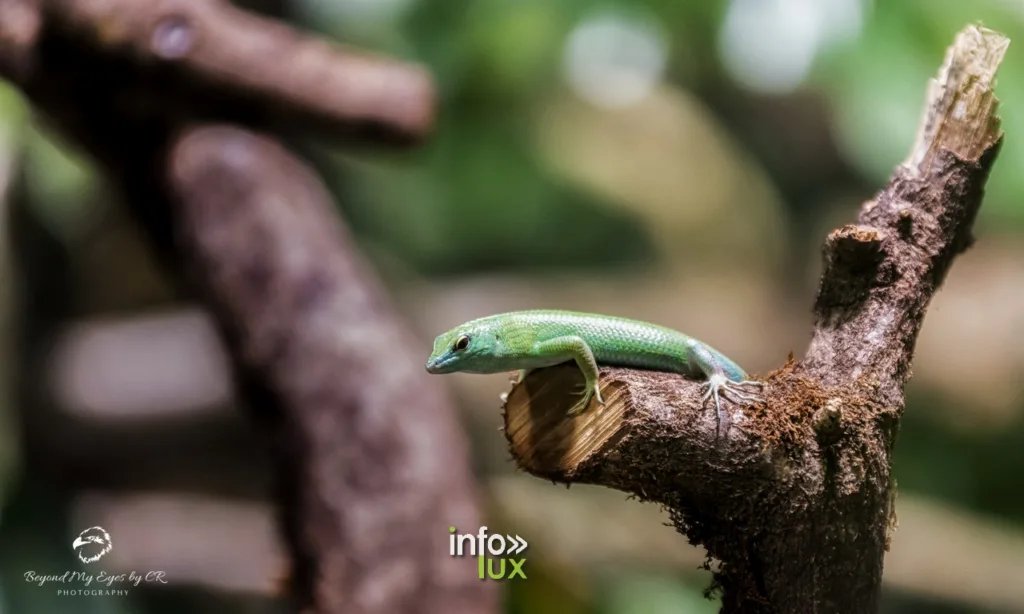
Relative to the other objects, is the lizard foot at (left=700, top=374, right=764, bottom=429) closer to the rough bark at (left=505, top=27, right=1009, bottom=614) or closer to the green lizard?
the rough bark at (left=505, top=27, right=1009, bottom=614)

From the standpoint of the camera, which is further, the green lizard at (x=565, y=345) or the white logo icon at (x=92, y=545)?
the white logo icon at (x=92, y=545)

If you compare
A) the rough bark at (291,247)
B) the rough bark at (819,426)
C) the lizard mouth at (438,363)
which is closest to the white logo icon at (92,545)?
the rough bark at (291,247)

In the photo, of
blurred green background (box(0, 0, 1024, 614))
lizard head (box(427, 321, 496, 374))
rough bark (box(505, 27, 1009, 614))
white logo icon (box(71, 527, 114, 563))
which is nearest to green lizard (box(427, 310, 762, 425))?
lizard head (box(427, 321, 496, 374))

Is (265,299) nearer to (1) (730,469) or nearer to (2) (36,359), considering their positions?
(1) (730,469)

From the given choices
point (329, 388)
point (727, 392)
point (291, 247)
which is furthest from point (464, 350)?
point (291, 247)

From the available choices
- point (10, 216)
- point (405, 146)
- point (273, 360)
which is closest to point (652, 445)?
point (273, 360)

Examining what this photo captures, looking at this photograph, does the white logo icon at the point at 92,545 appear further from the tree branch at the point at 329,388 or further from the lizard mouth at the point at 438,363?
the lizard mouth at the point at 438,363

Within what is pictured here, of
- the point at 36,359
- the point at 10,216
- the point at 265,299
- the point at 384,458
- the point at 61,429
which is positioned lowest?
the point at 384,458

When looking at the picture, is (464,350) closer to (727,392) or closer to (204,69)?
(727,392)
